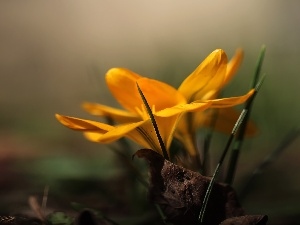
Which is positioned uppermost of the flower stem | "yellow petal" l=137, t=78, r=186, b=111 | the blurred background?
"yellow petal" l=137, t=78, r=186, b=111

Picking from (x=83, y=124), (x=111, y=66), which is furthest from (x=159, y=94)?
(x=111, y=66)

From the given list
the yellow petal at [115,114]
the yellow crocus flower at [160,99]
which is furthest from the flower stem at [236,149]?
the yellow petal at [115,114]

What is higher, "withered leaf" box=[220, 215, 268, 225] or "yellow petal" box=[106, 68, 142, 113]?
"yellow petal" box=[106, 68, 142, 113]

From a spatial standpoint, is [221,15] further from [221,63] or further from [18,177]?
[221,63]

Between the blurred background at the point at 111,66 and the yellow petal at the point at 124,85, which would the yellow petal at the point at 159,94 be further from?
the blurred background at the point at 111,66

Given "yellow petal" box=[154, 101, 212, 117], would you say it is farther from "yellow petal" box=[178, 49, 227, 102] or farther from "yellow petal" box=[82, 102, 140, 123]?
"yellow petal" box=[82, 102, 140, 123]

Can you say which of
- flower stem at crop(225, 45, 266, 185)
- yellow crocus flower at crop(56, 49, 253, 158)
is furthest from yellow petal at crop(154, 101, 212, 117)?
flower stem at crop(225, 45, 266, 185)
